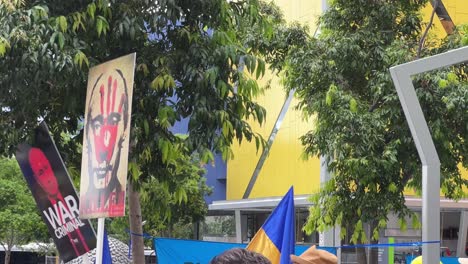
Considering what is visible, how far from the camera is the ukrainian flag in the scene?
5766 mm

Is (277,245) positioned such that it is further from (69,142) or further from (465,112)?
(465,112)

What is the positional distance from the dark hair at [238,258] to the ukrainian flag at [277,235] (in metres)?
2.88

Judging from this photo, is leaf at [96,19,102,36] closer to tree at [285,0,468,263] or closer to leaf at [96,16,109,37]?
leaf at [96,16,109,37]

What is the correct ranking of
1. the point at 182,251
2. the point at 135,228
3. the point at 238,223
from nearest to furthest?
1. the point at 182,251
2. the point at 135,228
3. the point at 238,223

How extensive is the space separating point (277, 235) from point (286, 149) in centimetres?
1996

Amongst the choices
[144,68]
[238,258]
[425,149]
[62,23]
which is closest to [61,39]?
[62,23]

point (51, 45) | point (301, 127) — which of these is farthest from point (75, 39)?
point (301, 127)

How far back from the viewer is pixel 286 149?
25781 millimetres

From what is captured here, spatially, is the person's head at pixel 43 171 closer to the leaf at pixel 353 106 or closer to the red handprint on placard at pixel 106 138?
the red handprint on placard at pixel 106 138

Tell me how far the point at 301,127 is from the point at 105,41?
1834cm

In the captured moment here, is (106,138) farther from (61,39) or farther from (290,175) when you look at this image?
(290,175)

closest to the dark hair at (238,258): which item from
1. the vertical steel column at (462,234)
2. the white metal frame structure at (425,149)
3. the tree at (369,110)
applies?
the white metal frame structure at (425,149)

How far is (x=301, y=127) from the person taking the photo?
24.8 meters

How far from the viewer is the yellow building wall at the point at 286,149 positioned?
77.8ft
